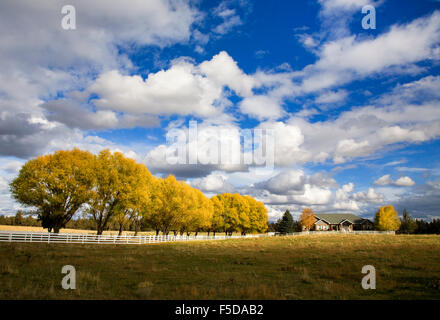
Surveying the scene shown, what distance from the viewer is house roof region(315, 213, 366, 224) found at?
4444 inches

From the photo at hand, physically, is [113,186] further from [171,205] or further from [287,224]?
[287,224]

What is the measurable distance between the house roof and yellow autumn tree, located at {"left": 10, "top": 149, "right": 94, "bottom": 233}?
97.6m

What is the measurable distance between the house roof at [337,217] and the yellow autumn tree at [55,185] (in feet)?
320

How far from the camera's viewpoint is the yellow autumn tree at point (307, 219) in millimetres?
100500

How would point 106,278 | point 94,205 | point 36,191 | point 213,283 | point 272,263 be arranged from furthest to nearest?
point 94,205, point 36,191, point 272,263, point 106,278, point 213,283

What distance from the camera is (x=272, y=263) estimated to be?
1902 centimetres

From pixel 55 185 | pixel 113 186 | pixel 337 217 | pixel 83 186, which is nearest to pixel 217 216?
pixel 113 186

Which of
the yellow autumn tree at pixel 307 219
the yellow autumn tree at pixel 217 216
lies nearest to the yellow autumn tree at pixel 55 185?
the yellow autumn tree at pixel 217 216

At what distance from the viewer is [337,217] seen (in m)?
117

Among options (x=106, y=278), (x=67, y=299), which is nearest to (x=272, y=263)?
(x=106, y=278)
